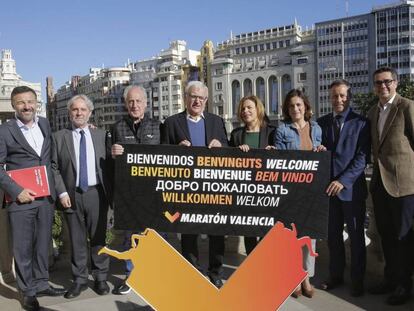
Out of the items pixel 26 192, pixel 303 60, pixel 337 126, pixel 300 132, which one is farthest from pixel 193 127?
pixel 303 60

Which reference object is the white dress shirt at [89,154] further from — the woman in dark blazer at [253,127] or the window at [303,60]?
the window at [303,60]

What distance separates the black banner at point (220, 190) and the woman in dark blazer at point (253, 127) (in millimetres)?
676

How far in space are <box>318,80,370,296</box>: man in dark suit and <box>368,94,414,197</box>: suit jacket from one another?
0.64 ft

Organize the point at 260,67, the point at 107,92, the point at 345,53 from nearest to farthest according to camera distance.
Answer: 1. the point at 345,53
2. the point at 260,67
3. the point at 107,92

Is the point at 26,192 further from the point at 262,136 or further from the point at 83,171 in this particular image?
the point at 262,136

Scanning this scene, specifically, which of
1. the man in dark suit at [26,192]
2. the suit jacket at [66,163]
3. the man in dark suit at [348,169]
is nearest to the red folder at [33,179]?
the man in dark suit at [26,192]

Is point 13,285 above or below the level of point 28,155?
below

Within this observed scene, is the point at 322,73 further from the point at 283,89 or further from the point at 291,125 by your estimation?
the point at 291,125

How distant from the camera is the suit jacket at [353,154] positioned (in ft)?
14.6

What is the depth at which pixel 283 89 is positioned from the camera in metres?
103

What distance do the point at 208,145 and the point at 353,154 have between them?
1403mm

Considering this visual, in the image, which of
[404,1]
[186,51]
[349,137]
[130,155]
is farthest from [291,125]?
[186,51]

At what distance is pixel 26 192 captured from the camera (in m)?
4.29

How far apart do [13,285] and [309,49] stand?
96862 mm
